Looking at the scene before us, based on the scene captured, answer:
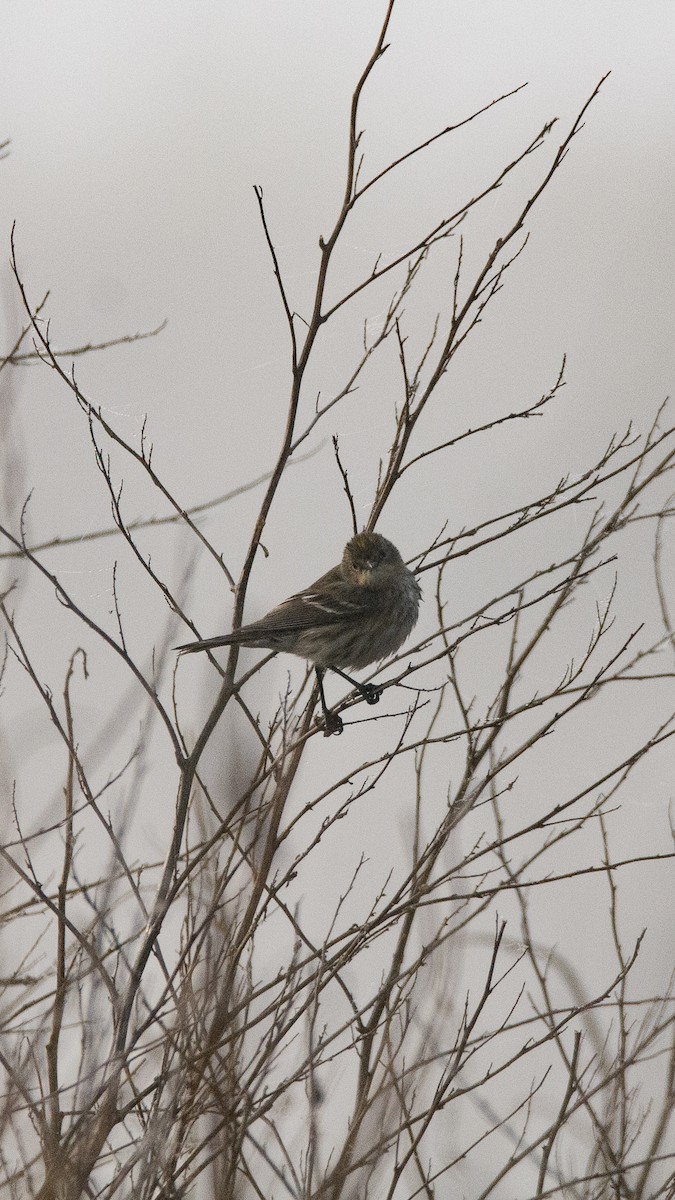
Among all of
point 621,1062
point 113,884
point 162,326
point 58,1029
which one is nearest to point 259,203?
point 162,326

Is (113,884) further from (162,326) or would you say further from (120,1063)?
(162,326)

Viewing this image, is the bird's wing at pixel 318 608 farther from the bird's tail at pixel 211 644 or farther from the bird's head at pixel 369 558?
the bird's tail at pixel 211 644

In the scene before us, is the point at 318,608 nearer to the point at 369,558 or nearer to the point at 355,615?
the point at 355,615

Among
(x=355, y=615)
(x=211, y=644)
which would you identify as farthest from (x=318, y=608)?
(x=211, y=644)

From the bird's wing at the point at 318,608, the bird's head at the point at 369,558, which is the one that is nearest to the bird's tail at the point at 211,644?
the bird's wing at the point at 318,608

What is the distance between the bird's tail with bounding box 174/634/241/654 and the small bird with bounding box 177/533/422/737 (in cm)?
101

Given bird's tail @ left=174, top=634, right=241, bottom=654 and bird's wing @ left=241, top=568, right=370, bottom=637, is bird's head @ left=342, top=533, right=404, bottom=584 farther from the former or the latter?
bird's tail @ left=174, top=634, right=241, bottom=654

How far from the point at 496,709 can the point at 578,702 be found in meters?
0.51

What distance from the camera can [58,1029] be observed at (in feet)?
10.7

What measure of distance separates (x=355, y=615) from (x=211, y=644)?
2050mm

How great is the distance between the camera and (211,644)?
4836mm

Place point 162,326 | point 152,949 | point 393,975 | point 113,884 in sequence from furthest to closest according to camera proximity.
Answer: point 162,326, point 393,975, point 152,949, point 113,884

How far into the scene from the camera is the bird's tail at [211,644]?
4487mm

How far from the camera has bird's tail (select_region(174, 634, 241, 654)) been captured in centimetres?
449
